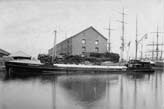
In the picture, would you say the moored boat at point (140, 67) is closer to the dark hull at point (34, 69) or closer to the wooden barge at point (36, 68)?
the wooden barge at point (36, 68)

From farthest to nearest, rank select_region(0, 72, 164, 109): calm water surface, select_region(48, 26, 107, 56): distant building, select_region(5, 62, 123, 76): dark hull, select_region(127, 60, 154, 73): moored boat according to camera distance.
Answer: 1. select_region(48, 26, 107, 56): distant building
2. select_region(127, 60, 154, 73): moored boat
3. select_region(5, 62, 123, 76): dark hull
4. select_region(0, 72, 164, 109): calm water surface

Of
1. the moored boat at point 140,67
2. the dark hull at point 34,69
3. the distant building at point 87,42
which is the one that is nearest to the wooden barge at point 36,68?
the dark hull at point 34,69

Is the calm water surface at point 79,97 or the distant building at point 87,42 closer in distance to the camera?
the calm water surface at point 79,97

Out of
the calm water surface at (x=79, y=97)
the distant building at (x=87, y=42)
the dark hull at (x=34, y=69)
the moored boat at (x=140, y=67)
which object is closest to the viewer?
the calm water surface at (x=79, y=97)

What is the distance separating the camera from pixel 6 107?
3865 millimetres

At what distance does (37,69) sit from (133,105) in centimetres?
1082

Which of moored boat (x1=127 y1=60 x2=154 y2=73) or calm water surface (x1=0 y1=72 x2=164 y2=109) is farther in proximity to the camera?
moored boat (x1=127 y1=60 x2=154 y2=73)

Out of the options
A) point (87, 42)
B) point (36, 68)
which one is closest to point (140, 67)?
point (87, 42)

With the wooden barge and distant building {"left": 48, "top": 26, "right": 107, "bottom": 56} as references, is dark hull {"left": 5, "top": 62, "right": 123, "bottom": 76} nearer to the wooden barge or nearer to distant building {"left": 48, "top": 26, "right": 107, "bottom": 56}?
the wooden barge

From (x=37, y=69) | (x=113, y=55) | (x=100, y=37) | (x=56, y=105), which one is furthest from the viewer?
(x=100, y=37)

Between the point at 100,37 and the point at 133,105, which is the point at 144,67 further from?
the point at 133,105

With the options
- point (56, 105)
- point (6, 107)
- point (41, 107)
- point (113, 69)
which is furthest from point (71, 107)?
point (113, 69)

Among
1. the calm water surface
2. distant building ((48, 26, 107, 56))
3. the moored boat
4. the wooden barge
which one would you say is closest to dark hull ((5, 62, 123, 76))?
the wooden barge

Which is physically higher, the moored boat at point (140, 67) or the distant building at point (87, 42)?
the distant building at point (87, 42)
